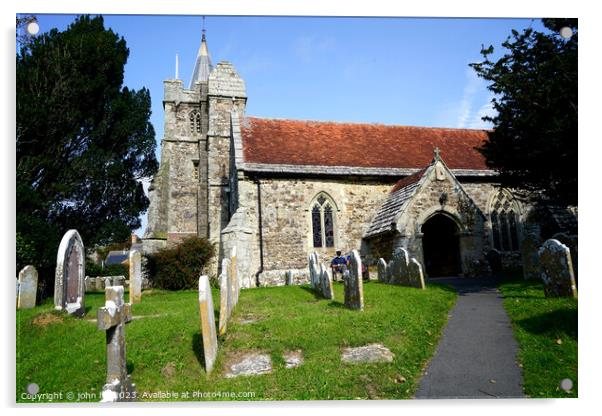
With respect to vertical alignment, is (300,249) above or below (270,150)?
below

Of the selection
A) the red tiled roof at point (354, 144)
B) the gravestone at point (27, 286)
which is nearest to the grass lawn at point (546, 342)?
the gravestone at point (27, 286)

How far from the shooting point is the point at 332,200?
13.9 m

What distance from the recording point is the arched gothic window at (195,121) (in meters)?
24.5

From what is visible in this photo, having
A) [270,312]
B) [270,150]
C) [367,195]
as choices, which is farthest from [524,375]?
[270,150]

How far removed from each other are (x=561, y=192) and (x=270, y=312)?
5.97 meters

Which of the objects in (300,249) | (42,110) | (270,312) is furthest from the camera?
(300,249)

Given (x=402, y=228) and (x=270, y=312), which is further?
(x=402, y=228)

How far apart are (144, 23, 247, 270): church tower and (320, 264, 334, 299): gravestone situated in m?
11.1

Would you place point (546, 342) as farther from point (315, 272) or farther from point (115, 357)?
point (315, 272)

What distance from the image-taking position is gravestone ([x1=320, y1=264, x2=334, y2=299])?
28.0 feet

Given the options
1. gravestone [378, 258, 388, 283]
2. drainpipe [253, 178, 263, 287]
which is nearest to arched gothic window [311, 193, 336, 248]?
drainpipe [253, 178, 263, 287]

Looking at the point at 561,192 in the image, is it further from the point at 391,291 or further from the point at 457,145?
the point at 457,145

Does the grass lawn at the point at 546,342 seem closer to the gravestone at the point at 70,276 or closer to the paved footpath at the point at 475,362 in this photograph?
the paved footpath at the point at 475,362

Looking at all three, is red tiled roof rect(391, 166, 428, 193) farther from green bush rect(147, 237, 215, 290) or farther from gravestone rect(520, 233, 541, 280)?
green bush rect(147, 237, 215, 290)
